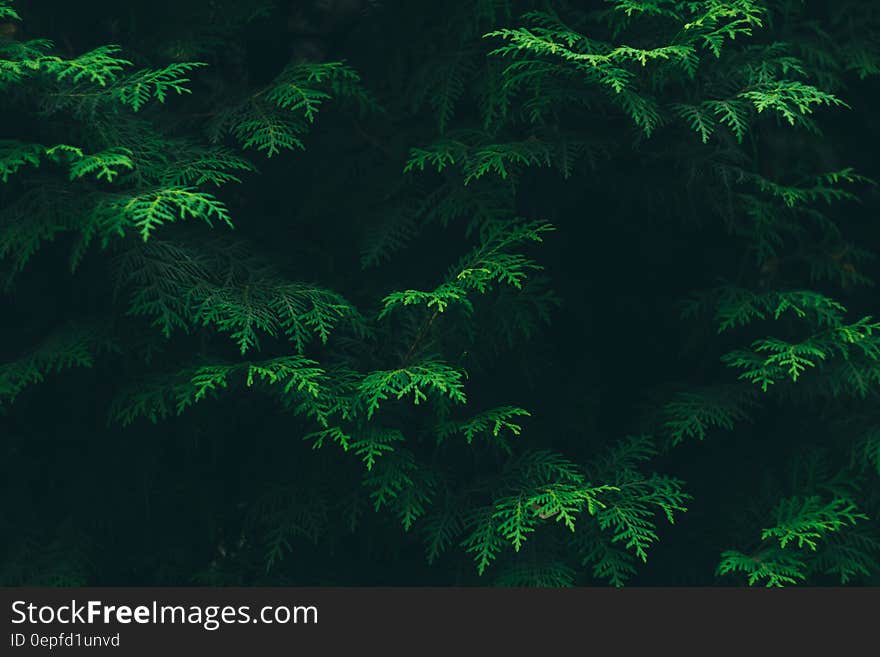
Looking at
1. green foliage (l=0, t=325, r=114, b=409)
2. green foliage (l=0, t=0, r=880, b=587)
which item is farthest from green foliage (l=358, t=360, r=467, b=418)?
green foliage (l=0, t=325, r=114, b=409)

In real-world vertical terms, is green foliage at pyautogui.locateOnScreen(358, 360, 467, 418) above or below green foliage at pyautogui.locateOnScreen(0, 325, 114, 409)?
below

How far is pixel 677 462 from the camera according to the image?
4.18 meters

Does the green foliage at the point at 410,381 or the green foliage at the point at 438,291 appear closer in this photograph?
the green foliage at the point at 410,381

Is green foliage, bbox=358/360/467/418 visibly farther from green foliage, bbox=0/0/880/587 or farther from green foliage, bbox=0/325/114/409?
green foliage, bbox=0/325/114/409

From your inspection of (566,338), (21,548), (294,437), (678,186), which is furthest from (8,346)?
(678,186)

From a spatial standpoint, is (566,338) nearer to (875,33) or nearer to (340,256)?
(340,256)

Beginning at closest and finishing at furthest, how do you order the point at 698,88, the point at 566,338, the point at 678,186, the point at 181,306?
the point at 181,306
the point at 698,88
the point at 678,186
the point at 566,338

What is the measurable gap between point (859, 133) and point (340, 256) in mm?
2510

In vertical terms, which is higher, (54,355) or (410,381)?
(54,355)

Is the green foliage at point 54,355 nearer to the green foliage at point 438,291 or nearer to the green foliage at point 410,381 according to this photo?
the green foliage at point 438,291

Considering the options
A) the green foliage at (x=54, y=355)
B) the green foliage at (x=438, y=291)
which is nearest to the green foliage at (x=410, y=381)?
the green foliage at (x=438, y=291)

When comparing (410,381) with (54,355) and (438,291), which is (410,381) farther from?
(54,355)

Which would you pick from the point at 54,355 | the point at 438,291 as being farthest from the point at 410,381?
the point at 54,355

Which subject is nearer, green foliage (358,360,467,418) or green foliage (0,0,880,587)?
green foliage (358,360,467,418)
